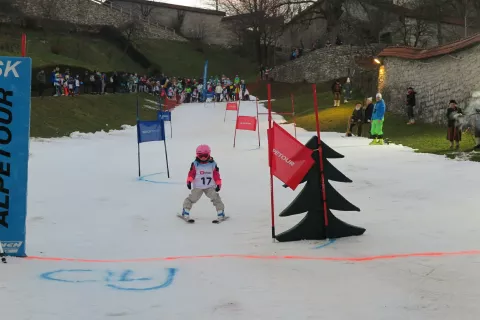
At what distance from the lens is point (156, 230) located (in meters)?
8.15

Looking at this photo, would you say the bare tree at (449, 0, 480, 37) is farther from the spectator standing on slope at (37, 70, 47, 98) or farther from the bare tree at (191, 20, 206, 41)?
the bare tree at (191, 20, 206, 41)

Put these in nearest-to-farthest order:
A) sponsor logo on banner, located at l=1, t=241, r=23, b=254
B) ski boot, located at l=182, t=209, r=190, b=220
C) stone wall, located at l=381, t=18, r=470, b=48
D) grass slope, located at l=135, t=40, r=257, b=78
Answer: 1. sponsor logo on banner, located at l=1, t=241, r=23, b=254
2. ski boot, located at l=182, t=209, r=190, b=220
3. stone wall, located at l=381, t=18, r=470, b=48
4. grass slope, located at l=135, t=40, r=257, b=78

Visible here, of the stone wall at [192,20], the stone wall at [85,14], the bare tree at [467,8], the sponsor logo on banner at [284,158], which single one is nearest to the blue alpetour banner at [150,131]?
the sponsor logo on banner at [284,158]

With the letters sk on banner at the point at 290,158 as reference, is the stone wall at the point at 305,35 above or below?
above

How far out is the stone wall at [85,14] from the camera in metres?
56.8

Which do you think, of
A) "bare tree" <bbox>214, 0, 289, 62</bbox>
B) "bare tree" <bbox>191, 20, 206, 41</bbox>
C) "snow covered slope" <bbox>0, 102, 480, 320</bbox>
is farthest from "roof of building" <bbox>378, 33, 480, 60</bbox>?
"bare tree" <bbox>191, 20, 206, 41</bbox>

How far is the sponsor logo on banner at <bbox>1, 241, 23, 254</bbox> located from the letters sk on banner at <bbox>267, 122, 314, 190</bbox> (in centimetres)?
332

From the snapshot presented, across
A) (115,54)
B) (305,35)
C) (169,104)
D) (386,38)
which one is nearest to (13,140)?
(169,104)

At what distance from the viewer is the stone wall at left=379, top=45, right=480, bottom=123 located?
69.0 feet

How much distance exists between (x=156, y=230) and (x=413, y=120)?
1968 cm

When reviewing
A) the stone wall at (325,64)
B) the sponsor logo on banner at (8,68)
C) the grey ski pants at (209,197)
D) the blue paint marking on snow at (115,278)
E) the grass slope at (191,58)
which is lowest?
the blue paint marking on snow at (115,278)

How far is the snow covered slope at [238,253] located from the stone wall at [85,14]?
160 feet

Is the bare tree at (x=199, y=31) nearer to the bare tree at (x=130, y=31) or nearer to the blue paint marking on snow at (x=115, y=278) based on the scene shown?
the bare tree at (x=130, y=31)

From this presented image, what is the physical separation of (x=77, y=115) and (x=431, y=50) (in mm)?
17627
